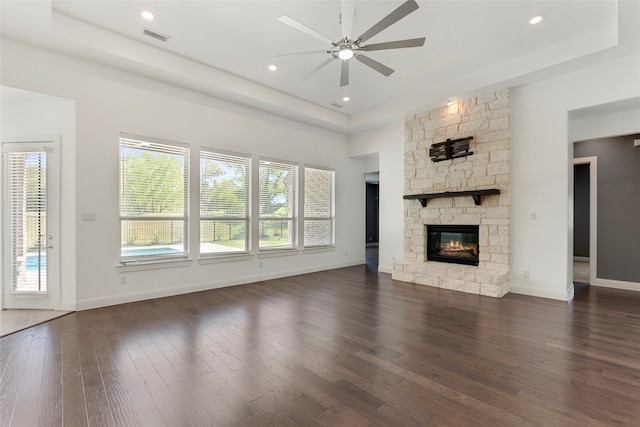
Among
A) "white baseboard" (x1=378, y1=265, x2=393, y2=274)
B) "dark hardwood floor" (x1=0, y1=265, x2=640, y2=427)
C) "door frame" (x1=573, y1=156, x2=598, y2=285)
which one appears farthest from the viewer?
"white baseboard" (x1=378, y1=265, x2=393, y2=274)

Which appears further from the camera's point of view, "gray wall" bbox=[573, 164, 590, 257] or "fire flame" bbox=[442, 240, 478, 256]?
"gray wall" bbox=[573, 164, 590, 257]

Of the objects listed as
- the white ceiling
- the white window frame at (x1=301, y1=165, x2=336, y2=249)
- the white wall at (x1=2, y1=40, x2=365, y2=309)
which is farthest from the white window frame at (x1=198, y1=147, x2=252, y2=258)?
the white window frame at (x1=301, y1=165, x2=336, y2=249)

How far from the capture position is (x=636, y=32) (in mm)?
3643

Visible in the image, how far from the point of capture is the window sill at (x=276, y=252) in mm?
6309

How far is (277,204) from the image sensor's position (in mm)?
6660

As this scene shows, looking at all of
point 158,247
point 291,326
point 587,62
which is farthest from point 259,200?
point 587,62

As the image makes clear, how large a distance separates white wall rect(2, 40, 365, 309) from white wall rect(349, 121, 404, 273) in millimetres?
2562

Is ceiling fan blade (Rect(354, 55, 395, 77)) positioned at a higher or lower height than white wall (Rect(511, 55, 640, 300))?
higher

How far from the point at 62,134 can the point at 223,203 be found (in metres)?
2.56

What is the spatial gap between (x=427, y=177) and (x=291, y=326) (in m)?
4.30

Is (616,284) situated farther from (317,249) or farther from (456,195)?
(317,249)

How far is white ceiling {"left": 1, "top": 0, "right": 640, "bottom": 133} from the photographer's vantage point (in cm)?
352

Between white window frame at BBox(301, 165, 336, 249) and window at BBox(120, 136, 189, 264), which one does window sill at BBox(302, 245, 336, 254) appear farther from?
window at BBox(120, 136, 189, 264)

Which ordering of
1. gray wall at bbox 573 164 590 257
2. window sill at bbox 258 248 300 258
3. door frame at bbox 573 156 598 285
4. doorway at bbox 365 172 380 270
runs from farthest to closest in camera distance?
1. doorway at bbox 365 172 380 270
2. gray wall at bbox 573 164 590 257
3. window sill at bbox 258 248 300 258
4. door frame at bbox 573 156 598 285
